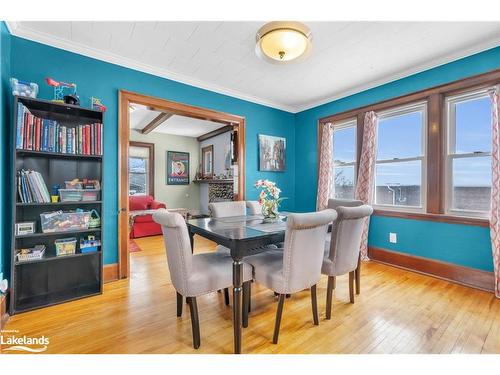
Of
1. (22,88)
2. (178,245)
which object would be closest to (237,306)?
(178,245)

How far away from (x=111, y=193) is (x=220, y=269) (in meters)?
1.72

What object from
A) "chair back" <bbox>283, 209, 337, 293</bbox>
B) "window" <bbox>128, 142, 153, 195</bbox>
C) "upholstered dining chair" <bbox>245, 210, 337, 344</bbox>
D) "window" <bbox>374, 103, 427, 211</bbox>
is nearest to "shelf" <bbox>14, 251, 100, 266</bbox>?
"upholstered dining chair" <bbox>245, 210, 337, 344</bbox>

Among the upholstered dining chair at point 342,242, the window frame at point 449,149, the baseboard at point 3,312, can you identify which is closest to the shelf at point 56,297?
the baseboard at point 3,312

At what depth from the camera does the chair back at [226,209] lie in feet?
8.60

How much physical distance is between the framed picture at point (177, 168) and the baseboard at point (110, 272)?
13.5 feet

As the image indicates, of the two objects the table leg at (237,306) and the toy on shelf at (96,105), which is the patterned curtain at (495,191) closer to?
the table leg at (237,306)

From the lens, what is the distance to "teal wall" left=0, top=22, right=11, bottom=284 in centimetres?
187

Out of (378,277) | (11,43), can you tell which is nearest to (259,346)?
(378,277)

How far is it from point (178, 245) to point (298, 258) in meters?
0.80

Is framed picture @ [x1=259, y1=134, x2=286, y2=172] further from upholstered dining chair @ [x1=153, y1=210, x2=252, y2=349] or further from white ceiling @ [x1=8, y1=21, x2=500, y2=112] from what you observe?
upholstered dining chair @ [x1=153, y1=210, x2=252, y2=349]

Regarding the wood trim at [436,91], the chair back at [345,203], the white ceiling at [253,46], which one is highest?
the white ceiling at [253,46]

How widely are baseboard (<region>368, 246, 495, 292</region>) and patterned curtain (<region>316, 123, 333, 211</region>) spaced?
0.98 meters

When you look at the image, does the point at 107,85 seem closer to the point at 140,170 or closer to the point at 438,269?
the point at 140,170
